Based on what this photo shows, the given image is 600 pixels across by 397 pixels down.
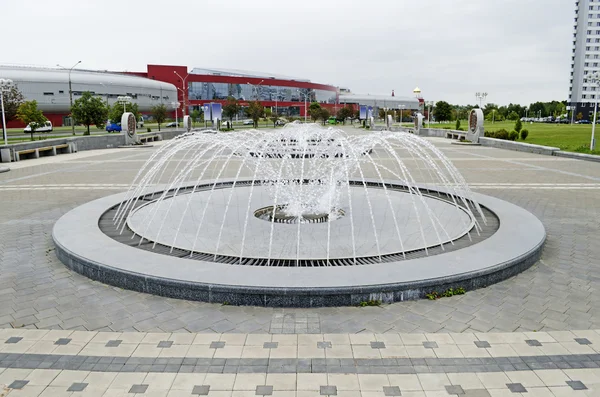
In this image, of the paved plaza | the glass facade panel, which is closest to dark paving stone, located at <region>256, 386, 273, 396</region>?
the paved plaza

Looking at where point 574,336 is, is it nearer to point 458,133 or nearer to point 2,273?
point 2,273

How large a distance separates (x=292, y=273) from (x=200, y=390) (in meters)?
2.18

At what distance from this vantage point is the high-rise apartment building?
107m

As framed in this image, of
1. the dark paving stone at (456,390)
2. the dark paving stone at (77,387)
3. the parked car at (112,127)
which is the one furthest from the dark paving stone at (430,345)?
the parked car at (112,127)

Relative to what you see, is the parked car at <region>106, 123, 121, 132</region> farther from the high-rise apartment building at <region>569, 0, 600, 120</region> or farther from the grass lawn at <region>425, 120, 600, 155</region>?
the high-rise apartment building at <region>569, 0, 600, 120</region>

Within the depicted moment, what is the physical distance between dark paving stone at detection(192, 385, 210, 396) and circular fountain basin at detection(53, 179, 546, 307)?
159cm

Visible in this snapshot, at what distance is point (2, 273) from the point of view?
665 centimetres

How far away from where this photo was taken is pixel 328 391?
374 cm

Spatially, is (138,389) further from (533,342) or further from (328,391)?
(533,342)

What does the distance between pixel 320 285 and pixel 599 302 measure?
375 cm

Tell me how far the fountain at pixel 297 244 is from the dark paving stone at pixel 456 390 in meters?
1.69

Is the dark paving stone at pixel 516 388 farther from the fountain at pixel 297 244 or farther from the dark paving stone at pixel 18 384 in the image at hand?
the dark paving stone at pixel 18 384

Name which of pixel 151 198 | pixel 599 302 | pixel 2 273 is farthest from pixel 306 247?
pixel 151 198

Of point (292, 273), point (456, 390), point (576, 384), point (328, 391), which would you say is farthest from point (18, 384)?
point (576, 384)
